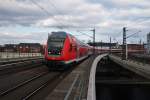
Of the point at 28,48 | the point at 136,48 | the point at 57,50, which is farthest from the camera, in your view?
the point at 136,48

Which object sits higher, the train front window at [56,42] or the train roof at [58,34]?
the train roof at [58,34]

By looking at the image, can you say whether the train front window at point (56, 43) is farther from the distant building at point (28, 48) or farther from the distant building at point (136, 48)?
the distant building at point (136, 48)

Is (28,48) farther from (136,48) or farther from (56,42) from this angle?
(136,48)

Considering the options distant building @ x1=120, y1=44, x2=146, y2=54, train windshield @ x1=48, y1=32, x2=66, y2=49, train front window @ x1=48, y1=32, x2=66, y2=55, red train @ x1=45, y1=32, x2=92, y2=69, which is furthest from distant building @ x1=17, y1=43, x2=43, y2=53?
distant building @ x1=120, y1=44, x2=146, y2=54

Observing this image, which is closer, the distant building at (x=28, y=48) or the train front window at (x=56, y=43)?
the train front window at (x=56, y=43)

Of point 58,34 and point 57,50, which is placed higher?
point 58,34

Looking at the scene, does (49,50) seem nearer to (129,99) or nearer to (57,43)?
(57,43)

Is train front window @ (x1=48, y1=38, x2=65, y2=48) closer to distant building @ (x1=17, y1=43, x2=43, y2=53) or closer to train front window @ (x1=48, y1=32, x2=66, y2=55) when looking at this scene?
train front window @ (x1=48, y1=32, x2=66, y2=55)

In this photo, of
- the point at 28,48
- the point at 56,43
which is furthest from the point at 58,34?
the point at 28,48

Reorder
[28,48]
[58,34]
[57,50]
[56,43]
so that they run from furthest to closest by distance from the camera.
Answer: [28,48] < [58,34] < [56,43] < [57,50]

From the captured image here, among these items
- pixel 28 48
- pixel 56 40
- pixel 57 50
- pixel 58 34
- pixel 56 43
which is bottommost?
pixel 57 50

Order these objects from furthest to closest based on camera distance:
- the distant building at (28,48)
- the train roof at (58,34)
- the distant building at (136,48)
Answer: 1. the distant building at (136,48)
2. the distant building at (28,48)
3. the train roof at (58,34)

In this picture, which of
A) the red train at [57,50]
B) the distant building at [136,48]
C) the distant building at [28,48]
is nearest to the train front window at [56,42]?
the red train at [57,50]

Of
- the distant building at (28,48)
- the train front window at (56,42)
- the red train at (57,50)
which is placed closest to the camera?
Result: the red train at (57,50)
